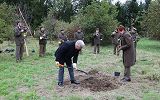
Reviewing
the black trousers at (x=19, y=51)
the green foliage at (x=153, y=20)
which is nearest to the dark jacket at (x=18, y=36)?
the black trousers at (x=19, y=51)

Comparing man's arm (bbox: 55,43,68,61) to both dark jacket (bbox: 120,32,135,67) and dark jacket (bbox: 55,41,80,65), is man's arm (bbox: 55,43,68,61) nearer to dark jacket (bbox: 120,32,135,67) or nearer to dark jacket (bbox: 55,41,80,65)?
dark jacket (bbox: 55,41,80,65)

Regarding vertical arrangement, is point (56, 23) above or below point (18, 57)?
above

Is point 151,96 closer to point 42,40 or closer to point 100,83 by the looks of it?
point 100,83

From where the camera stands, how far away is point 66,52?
41.7 ft

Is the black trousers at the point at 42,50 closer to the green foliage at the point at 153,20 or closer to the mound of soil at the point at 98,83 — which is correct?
the mound of soil at the point at 98,83

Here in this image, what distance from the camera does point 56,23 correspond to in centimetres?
3825

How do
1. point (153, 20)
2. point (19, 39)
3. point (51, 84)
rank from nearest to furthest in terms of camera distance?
point (51, 84) < point (19, 39) < point (153, 20)

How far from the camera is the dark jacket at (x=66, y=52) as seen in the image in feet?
41.0

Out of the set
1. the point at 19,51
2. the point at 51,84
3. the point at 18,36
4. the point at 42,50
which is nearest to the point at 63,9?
the point at 42,50

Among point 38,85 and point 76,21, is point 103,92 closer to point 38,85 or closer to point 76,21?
point 38,85

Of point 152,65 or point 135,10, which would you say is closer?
point 152,65

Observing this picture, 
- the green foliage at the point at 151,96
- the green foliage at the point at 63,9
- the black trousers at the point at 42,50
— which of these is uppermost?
the green foliage at the point at 63,9

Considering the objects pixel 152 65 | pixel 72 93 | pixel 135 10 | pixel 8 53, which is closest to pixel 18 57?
A: pixel 8 53

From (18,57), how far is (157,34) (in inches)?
764
